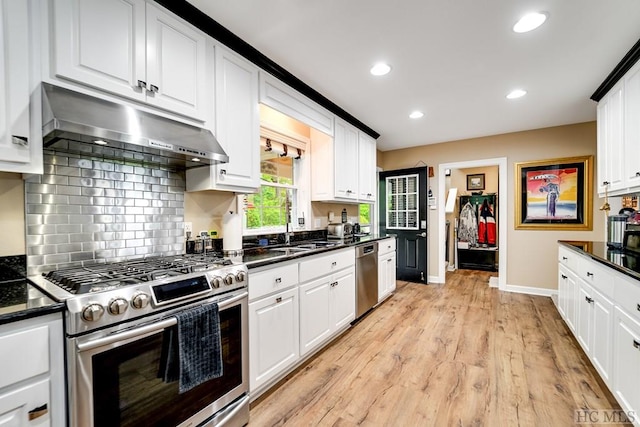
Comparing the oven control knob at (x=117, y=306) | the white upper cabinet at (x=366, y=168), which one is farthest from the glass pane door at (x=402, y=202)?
the oven control knob at (x=117, y=306)

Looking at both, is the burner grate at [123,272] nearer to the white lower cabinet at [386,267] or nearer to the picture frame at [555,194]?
the white lower cabinet at [386,267]

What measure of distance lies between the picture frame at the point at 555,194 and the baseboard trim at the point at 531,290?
0.90 meters

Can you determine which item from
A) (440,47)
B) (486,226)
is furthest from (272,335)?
(486,226)

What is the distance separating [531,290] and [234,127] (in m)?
4.77

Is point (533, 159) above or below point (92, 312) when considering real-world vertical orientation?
above

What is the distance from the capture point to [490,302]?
3957mm

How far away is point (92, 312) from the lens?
1059 mm

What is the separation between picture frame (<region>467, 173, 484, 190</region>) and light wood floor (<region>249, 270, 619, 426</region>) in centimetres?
361

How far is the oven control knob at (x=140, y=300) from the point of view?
1.18 m

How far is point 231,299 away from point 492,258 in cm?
602

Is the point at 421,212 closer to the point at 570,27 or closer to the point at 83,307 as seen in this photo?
the point at 570,27

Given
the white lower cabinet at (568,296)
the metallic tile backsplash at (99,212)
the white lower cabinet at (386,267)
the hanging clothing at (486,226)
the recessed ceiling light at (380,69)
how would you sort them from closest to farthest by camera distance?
the metallic tile backsplash at (99,212)
the recessed ceiling light at (380,69)
the white lower cabinet at (568,296)
the white lower cabinet at (386,267)
the hanging clothing at (486,226)

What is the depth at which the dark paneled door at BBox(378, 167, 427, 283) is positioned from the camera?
5.06 meters

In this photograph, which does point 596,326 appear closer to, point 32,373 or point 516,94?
point 516,94
